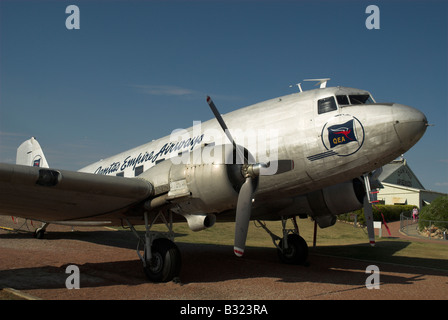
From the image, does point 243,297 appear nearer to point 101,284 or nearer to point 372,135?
point 101,284

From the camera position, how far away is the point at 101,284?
8.39m

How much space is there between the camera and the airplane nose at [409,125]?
307 inches

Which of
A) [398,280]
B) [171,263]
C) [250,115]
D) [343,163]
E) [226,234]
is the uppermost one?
[250,115]

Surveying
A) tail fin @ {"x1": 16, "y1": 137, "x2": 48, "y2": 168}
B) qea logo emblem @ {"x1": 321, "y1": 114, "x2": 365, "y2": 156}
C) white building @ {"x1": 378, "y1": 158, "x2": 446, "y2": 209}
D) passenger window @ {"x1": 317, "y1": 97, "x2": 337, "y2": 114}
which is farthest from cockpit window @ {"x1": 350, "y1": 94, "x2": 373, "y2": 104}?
white building @ {"x1": 378, "y1": 158, "x2": 446, "y2": 209}

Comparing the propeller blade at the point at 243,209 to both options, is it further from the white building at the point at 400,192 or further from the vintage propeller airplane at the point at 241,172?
the white building at the point at 400,192

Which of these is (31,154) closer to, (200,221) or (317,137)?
(200,221)

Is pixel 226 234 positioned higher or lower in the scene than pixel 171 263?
lower

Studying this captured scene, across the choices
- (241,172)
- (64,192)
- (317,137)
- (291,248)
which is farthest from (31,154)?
(317,137)

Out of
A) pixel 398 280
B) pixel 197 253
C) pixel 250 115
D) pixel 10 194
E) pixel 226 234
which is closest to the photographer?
pixel 10 194

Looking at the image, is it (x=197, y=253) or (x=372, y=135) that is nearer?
(x=372, y=135)

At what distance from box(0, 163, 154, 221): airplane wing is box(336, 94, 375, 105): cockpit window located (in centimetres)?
498

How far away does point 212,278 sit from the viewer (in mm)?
9250
